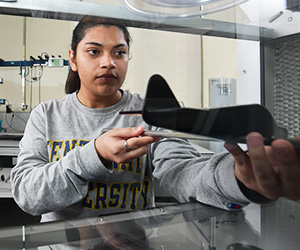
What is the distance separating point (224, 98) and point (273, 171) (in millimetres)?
110

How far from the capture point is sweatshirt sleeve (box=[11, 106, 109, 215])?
0.41m

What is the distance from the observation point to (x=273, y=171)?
24cm

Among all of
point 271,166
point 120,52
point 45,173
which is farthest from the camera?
point 45,173

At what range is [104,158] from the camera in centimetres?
40

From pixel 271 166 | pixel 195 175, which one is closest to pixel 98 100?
pixel 195 175

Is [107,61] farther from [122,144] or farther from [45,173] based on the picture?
[45,173]

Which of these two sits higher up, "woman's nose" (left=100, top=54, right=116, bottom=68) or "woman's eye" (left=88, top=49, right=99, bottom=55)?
"woman's eye" (left=88, top=49, right=99, bottom=55)

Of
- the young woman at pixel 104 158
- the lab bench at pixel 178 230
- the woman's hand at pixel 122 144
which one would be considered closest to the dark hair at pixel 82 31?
the young woman at pixel 104 158

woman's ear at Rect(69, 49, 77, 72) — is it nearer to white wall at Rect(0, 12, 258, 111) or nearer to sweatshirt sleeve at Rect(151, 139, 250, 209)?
white wall at Rect(0, 12, 258, 111)

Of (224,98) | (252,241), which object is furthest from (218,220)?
(224,98)

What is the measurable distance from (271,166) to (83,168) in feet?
0.88

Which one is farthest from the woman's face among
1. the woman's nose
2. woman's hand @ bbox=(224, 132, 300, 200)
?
woman's hand @ bbox=(224, 132, 300, 200)

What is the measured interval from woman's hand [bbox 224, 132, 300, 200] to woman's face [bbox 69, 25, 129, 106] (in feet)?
0.53

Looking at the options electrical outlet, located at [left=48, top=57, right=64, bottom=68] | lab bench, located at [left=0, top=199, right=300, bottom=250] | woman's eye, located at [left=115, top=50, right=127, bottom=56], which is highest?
electrical outlet, located at [left=48, top=57, right=64, bottom=68]
